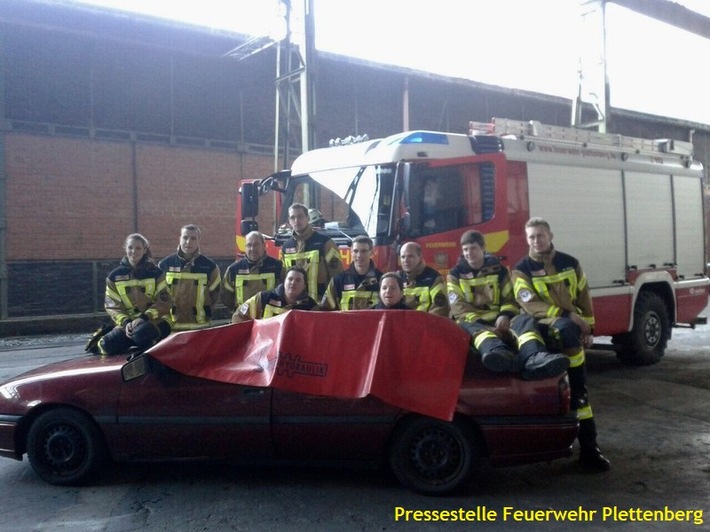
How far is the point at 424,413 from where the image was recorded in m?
4.29

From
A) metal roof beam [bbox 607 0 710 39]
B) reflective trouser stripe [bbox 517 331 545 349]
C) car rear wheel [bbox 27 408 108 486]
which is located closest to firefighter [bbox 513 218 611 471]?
reflective trouser stripe [bbox 517 331 545 349]

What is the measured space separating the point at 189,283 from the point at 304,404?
2035 millimetres

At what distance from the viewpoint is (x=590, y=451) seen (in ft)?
16.4

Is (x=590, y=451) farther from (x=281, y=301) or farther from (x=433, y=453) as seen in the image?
(x=281, y=301)

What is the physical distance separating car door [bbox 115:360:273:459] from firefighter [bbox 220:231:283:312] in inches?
66.2

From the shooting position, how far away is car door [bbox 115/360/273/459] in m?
4.49

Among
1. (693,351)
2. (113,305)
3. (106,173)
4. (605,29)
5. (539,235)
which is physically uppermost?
(605,29)

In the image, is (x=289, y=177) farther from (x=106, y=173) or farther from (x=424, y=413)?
(x=106, y=173)

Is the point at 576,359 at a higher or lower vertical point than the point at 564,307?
lower

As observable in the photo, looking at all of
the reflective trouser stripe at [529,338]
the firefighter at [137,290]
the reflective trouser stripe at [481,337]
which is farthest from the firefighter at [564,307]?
the firefighter at [137,290]

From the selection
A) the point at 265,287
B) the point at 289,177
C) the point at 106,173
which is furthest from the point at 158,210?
the point at 265,287

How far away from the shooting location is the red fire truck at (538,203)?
7.35 m

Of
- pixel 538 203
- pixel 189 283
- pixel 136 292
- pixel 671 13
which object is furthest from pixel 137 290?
pixel 671 13

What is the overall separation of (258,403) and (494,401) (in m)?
1.54
